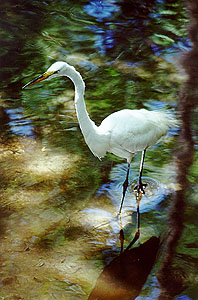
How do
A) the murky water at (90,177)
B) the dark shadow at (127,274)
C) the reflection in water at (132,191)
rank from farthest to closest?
the reflection in water at (132,191) < the murky water at (90,177) < the dark shadow at (127,274)

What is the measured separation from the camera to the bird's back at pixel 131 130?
411 centimetres

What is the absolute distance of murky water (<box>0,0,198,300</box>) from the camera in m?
3.67

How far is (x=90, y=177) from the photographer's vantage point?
4.73 m

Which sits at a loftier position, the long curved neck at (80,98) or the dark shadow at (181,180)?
the long curved neck at (80,98)

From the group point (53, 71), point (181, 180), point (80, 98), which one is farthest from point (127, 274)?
point (53, 71)

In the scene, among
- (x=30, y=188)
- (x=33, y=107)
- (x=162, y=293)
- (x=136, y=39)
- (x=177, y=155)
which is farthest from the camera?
(x=136, y=39)

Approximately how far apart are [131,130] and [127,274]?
1.22 m

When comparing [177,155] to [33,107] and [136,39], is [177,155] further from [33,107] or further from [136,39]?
[136,39]

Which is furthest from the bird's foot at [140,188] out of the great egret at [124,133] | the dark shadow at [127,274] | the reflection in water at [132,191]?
the dark shadow at [127,274]

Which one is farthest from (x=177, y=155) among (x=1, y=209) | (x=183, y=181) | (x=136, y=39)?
(x=136, y=39)

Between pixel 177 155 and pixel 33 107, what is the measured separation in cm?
197

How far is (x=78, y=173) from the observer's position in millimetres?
4770

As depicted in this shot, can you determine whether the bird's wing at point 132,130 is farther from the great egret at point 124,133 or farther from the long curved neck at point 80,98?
the long curved neck at point 80,98

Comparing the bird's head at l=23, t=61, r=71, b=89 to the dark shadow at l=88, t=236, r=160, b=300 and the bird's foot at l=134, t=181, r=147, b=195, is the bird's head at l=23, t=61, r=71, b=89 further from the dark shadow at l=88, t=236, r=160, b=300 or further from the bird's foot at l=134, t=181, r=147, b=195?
the dark shadow at l=88, t=236, r=160, b=300
